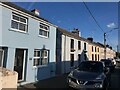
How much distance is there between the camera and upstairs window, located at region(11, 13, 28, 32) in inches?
500

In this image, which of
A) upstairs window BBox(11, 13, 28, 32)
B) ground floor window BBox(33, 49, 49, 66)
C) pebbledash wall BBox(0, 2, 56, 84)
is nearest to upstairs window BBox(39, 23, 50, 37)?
pebbledash wall BBox(0, 2, 56, 84)

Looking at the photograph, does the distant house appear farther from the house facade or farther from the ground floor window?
the house facade

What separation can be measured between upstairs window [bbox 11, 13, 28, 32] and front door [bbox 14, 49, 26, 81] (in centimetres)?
168

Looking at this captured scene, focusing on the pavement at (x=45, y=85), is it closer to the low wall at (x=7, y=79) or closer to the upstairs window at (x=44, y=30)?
the low wall at (x=7, y=79)

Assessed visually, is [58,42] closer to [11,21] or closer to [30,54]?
[30,54]

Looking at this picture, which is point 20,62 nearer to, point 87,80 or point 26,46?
point 26,46

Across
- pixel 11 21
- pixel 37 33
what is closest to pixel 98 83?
pixel 11 21

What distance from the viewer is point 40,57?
16.1 m

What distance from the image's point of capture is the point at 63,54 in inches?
875

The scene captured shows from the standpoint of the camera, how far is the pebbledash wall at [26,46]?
11.8 meters

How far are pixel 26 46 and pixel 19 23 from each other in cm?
184

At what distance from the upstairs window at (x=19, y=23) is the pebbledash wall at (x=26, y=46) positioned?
18cm

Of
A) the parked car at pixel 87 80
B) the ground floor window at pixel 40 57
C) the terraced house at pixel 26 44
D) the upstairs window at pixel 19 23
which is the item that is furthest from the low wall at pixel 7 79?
the ground floor window at pixel 40 57

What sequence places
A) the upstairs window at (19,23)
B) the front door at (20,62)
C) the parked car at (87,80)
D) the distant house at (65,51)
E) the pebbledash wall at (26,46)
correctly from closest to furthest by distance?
the parked car at (87,80) < the pebbledash wall at (26,46) < the upstairs window at (19,23) < the front door at (20,62) < the distant house at (65,51)
